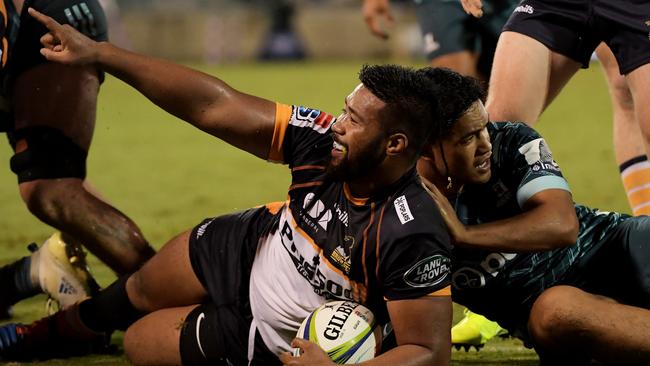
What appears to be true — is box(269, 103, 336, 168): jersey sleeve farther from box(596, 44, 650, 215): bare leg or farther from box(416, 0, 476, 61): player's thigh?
box(416, 0, 476, 61): player's thigh

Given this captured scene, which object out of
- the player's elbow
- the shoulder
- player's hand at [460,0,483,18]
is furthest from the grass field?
player's hand at [460,0,483,18]

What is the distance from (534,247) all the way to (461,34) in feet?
10.8

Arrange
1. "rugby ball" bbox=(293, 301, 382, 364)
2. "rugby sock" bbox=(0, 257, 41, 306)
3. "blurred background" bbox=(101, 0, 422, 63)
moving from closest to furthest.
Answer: "rugby ball" bbox=(293, 301, 382, 364)
"rugby sock" bbox=(0, 257, 41, 306)
"blurred background" bbox=(101, 0, 422, 63)

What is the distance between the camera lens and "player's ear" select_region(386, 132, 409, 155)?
389 cm

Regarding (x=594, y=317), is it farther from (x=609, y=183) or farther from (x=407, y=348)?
(x=609, y=183)

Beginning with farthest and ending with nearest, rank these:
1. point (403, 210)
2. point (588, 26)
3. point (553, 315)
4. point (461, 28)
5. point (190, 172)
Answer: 1. point (190, 172)
2. point (461, 28)
3. point (588, 26)
4. point (553, 315)
5. point (403, 210)

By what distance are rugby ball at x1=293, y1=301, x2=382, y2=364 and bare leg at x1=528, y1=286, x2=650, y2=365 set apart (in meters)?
0.62

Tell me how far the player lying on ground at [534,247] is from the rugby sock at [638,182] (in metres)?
1.43

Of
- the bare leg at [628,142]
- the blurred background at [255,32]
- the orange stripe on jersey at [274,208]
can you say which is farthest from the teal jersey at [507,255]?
the blurred background at [255,32]

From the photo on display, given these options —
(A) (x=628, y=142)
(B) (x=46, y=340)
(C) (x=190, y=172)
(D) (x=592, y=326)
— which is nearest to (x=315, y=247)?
(D) (x=592, y=326)

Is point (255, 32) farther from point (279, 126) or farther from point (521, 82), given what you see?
Answer: point (279, 126)

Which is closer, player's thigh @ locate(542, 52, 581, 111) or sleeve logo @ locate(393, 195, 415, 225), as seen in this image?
sleeve logo @ locate(393, 195, 415, 225)

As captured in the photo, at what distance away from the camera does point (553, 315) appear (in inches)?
159

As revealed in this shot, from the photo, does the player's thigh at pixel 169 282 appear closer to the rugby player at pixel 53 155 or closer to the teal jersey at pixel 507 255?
the rugby player at pixel 53 155
